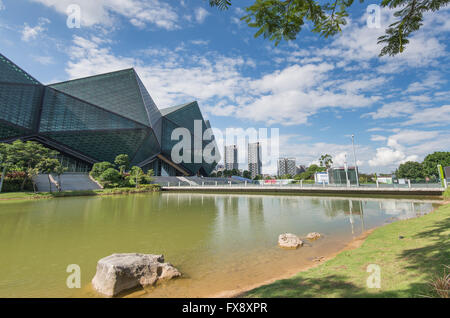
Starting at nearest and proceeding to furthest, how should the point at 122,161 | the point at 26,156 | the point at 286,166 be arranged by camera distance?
the point at 26,156
the point at 122,161
the point at 286,166

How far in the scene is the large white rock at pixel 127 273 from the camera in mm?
4574

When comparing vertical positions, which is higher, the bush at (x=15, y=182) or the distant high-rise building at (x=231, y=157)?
the distant high-rise building at (x=231, y=157)

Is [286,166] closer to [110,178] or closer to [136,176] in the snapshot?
[136,176]

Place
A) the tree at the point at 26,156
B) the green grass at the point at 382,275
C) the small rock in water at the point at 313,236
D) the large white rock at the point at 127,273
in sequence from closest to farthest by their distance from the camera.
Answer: the green grass at the point at 382,275 → the large white rock at the point at 127,273 → the small rock in water at the point at 313,236 → the tree at the point at 26,156

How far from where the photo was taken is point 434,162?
60.8m

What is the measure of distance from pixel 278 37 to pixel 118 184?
4211 centimetres

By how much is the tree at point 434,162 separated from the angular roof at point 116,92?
84.3 metres

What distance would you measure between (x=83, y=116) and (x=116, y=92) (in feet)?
35.8

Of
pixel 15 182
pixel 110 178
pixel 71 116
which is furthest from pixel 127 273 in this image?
pixel 71 116

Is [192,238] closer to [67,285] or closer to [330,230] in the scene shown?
[67,285]

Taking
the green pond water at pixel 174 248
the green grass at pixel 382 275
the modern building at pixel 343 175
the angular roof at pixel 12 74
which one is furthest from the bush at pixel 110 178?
the green grass at pixel 382 275

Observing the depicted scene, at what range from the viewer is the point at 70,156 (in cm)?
4962

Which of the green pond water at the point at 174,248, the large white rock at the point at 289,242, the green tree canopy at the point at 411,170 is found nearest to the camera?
the green pond water at the point at 174,248

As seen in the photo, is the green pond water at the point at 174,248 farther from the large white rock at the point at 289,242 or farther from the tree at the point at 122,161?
the tree at the point at 122,161
